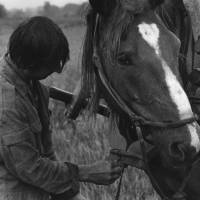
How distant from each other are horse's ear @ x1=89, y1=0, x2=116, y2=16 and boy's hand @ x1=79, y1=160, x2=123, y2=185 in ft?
2.69

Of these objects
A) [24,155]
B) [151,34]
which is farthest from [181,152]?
[24,155]

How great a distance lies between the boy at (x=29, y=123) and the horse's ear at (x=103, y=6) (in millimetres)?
290

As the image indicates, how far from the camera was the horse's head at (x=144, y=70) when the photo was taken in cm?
248

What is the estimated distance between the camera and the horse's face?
2475 millimetres

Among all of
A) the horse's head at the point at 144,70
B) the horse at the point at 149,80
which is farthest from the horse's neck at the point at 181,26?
the horse's head at the point at 144,70

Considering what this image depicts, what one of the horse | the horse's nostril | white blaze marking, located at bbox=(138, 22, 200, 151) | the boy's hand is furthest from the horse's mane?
the horse's nostril

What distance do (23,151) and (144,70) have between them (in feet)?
2.42

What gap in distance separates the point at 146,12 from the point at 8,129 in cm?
97

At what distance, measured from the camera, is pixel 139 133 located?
2.76 m

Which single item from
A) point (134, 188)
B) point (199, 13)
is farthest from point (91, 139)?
point (199, 13)

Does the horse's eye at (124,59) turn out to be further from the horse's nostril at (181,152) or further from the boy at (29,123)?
the horse's nostril at (181,152)

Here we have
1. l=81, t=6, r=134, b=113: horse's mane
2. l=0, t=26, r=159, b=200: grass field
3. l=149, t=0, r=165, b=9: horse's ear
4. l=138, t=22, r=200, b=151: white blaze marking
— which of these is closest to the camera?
l=138, t=22, r=200, b=151: white blaze marking

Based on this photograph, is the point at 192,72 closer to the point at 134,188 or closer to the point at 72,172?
the point at 72,172

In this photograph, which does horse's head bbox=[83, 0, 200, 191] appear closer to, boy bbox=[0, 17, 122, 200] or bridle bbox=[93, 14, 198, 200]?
bridle bbox=[93, 14, 198, 200]
